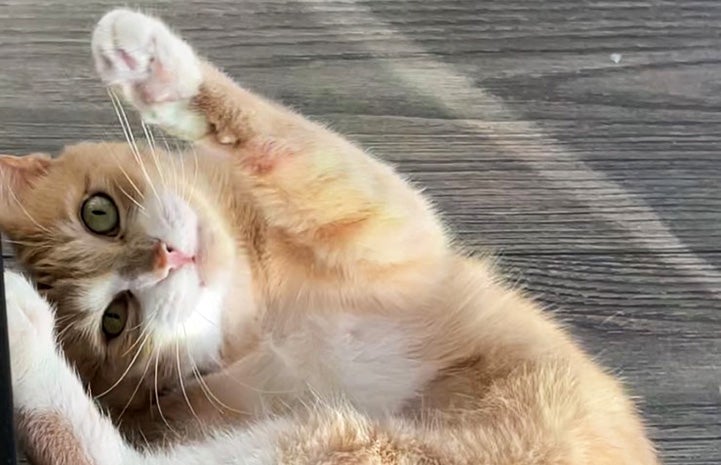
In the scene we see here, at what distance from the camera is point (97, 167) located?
3.95 ft

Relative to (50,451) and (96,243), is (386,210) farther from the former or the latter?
(50,451)

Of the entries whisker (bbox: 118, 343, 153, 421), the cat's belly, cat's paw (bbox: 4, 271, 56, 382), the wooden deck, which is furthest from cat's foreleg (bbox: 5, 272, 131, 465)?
the wooden deck

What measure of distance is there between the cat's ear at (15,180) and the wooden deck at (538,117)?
11.7 inches

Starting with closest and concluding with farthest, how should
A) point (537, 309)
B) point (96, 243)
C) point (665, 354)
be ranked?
1. point (96, 243)
2. point (537, 309)
3. point (665, 354)

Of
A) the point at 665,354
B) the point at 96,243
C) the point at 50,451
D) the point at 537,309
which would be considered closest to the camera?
the point at 50,451

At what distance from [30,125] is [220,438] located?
0.65m

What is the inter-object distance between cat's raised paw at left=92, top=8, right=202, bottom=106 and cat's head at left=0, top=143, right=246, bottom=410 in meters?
0.12

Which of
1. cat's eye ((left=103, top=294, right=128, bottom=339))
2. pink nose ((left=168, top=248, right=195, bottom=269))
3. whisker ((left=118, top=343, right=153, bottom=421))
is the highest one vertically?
pink nose ((left=168, top=248, right=195, bottom=269))

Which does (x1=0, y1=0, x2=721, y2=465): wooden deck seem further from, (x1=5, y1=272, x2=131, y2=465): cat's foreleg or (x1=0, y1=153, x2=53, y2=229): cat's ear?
(x1=5, y1=272, x2=131, y2=465): cat's foreleg

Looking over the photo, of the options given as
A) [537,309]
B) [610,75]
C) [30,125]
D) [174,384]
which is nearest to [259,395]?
[174,384]

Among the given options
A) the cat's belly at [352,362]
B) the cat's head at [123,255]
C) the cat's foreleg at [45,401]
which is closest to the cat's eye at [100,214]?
the cat's head at [123,255]

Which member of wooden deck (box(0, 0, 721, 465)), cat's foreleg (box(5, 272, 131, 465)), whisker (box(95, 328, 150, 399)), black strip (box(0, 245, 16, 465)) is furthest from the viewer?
wooden deck (box(0, 0, 721, 465))

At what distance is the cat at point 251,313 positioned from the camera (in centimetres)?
106

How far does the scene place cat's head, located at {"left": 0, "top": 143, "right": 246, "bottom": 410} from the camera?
3.72ft
